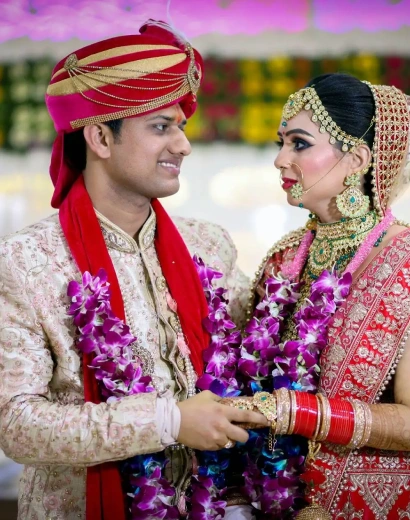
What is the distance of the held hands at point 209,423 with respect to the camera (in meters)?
2.19

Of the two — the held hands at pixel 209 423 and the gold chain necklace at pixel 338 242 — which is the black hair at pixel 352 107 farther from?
the held hands at pixel 209 423

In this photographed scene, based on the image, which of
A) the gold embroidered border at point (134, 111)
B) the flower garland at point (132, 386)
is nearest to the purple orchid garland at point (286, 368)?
the flower garland at point (132, 386)

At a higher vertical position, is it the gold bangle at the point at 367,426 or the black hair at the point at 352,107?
the black hair at the point at 352,107

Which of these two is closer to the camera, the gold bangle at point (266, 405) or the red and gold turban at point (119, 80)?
the gold bangle at point (266, 405)

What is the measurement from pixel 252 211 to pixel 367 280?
114 inches

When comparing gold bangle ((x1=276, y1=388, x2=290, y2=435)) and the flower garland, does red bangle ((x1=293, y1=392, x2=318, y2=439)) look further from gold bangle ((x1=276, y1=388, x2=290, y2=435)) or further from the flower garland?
the flower garland

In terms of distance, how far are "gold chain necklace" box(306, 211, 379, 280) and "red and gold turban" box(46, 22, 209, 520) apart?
0.46m

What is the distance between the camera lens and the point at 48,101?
2.71m

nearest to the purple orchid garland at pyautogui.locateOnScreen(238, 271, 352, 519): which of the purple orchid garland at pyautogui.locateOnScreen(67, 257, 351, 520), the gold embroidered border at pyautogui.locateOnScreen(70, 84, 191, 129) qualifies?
the purple orchid garland at pyautogui.locateOnScreen(67, 257, 351, 520)

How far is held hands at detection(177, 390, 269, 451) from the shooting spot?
7.18 ft

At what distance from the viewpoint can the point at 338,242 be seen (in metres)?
2.68

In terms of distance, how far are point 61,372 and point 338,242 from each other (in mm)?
1112

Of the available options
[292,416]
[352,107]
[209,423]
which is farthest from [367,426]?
[352,107]

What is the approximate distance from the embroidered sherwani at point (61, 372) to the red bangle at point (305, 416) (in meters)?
0.43
